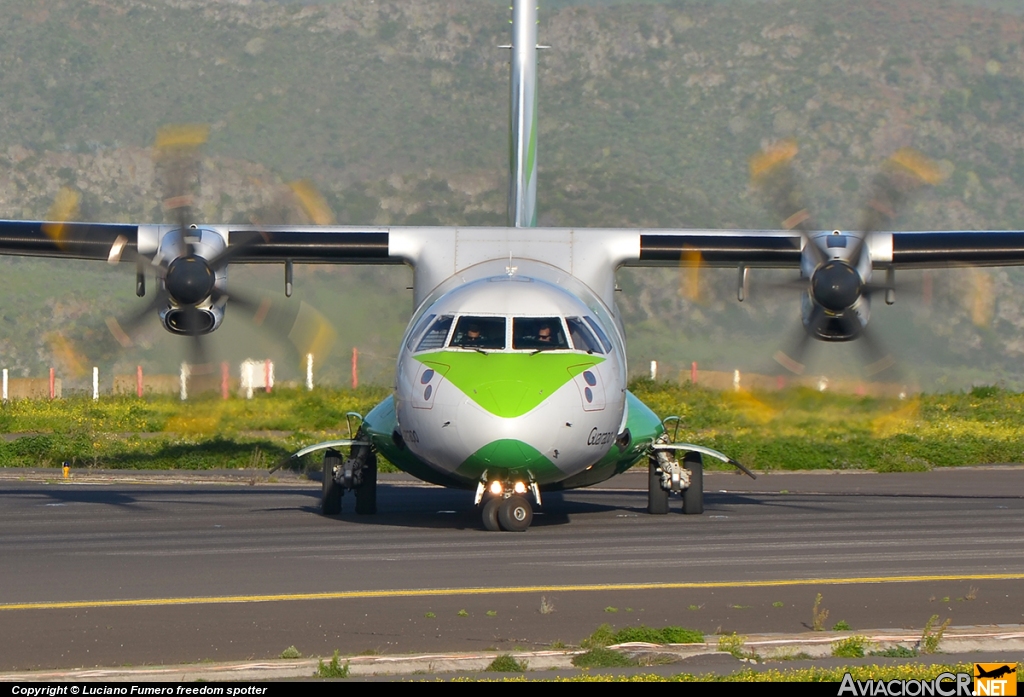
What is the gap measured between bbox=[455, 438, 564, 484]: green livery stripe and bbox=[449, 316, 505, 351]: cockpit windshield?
4.08 ft

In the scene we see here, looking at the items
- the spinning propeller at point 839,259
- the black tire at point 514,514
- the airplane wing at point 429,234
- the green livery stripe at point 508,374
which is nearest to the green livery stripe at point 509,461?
the green livery stripe at point 508,374

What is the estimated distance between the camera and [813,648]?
28.3ft

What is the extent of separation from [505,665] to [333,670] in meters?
0.95

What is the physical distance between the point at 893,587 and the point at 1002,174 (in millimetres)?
104583

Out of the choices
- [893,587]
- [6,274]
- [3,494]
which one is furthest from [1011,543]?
[6,274]

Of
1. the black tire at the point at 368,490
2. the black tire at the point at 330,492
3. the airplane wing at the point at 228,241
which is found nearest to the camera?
the black tire at the point at 368,490

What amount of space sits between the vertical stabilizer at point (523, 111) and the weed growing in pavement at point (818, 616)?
39.4ft

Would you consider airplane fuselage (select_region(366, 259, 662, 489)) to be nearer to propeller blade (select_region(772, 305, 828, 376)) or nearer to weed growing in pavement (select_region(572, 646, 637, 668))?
propeller blade (select_region(772, 305, 828, 376))

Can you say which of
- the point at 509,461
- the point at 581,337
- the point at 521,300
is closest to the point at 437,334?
the point at 521,300

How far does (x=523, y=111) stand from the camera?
22.4 metres

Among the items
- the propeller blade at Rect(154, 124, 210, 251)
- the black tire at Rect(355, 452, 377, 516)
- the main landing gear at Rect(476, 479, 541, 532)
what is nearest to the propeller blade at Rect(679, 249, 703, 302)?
the black tire at Rect(355, 452, 377, 516)

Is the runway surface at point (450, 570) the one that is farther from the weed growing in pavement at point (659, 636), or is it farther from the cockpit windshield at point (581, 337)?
the cockpit windshield at point (581, 337)

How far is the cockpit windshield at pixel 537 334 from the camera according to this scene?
15242 mm

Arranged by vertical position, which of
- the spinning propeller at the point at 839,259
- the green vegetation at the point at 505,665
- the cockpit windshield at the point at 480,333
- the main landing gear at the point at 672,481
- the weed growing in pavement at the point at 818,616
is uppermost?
the spinning propeller at the point at 839,259
